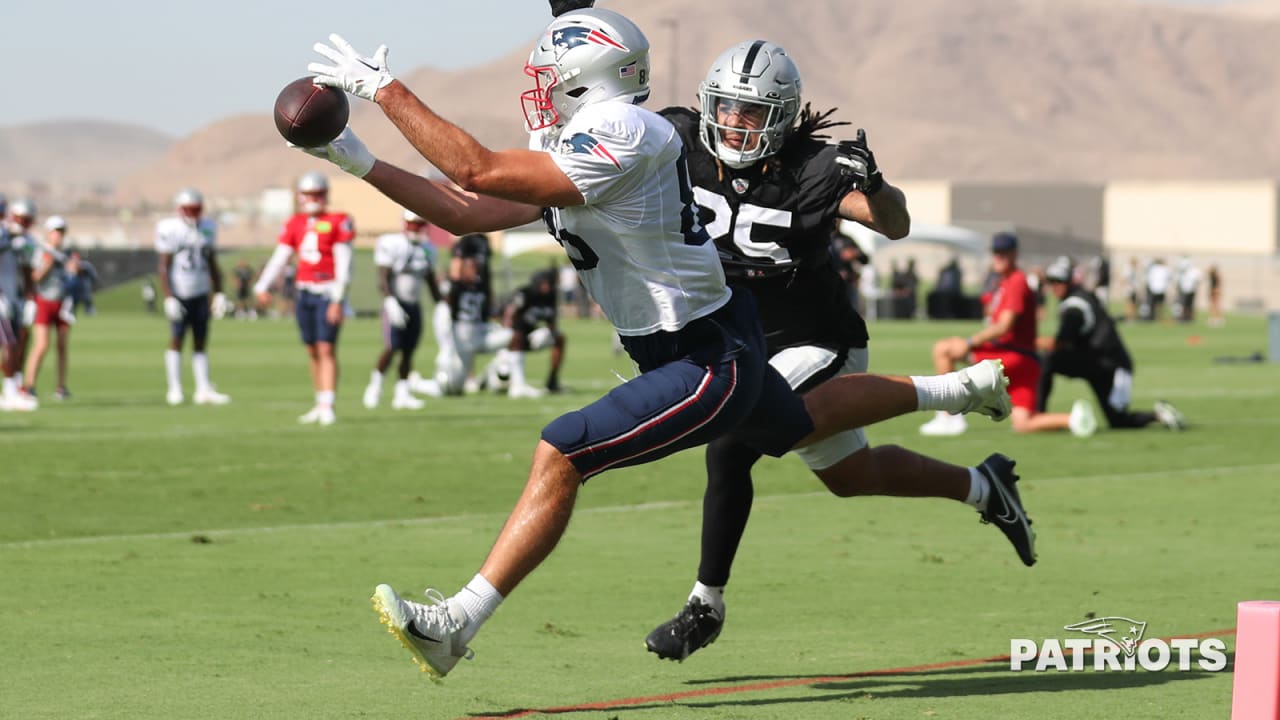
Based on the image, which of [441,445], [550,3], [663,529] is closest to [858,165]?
[550,3]

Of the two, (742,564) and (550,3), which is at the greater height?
(550,3)

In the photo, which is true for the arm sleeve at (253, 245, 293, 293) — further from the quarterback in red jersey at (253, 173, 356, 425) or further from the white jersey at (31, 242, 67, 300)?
the white jersey at (31, 242, 67, 300)

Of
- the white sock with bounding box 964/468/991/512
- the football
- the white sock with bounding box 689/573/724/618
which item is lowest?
the white sock with bounding box 689/573/724/618

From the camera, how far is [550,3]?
19.8 feet

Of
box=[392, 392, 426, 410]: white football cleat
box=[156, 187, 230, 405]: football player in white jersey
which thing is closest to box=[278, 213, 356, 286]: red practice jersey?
box=[156, 187, 230, 405]: football player in white jersey

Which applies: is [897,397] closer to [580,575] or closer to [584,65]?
[584,65]

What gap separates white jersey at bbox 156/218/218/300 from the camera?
17938 mm

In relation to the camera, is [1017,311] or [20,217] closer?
[1017,311]

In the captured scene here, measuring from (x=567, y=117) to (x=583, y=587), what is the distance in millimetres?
2719

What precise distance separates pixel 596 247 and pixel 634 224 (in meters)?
0.14

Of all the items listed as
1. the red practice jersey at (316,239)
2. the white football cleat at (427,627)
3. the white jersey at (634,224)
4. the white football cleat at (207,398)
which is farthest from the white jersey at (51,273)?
the white football cleat at (427,627)

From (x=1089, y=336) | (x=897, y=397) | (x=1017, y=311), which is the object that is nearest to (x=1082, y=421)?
(x=1089, y=336)

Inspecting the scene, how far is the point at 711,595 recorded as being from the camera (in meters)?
6.25

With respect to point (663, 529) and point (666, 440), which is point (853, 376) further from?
point (663, 529)
